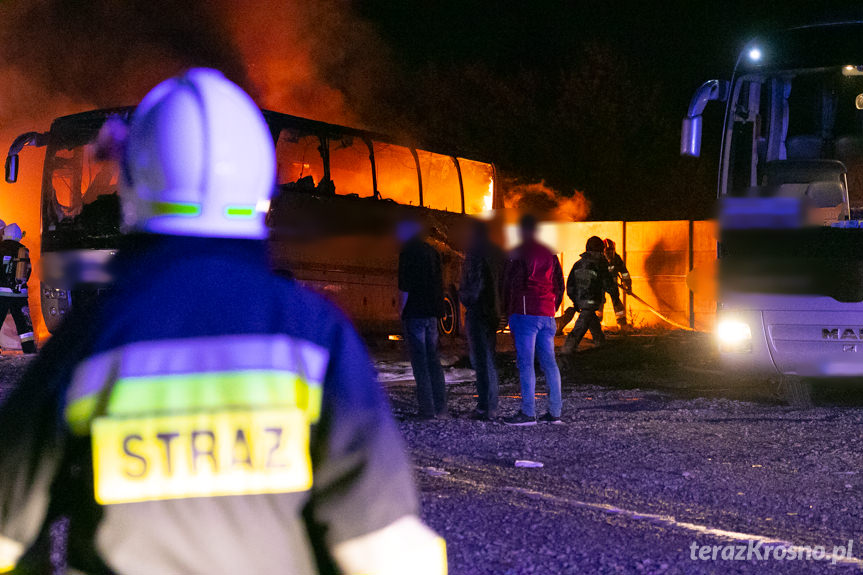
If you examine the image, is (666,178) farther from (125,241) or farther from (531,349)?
(125,241)

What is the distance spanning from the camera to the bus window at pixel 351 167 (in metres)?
16.1

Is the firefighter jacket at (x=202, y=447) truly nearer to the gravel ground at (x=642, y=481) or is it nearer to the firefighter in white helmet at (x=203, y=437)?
the firefighter in white helmet at (x=203, y=437)

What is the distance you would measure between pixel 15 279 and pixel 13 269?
0.15 m

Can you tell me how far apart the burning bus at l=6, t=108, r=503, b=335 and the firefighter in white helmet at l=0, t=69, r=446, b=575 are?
40.5 ft

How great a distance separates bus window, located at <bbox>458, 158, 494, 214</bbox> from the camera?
65.5ft

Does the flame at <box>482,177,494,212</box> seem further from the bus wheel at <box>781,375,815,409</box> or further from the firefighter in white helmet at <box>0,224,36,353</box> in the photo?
the bus wheel at <box>781,375,815,409</box>

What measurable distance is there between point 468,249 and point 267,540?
7.25 meters

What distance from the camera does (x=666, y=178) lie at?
113 feet

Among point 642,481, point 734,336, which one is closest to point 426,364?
point 642,481

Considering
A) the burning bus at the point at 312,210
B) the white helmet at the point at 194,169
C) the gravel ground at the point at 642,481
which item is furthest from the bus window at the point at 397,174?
the white helmet at the point at 194,169

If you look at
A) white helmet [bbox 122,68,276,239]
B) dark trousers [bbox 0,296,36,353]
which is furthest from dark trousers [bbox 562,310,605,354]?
white helmet [bbox 122,68,276,239]

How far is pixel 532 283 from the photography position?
8234mm

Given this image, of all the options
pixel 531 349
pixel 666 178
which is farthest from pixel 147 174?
pixel 666 178

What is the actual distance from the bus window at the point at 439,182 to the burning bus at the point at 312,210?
387 millimetres
